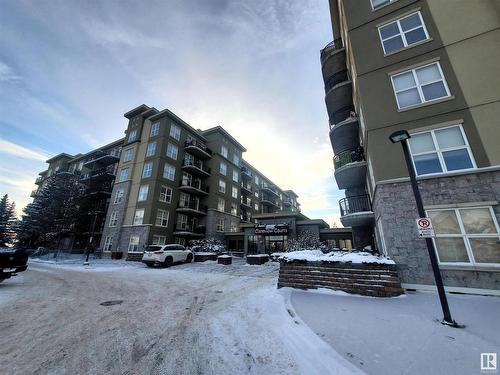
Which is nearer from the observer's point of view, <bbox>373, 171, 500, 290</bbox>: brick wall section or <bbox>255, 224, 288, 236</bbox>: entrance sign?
<bbox>373, 171, 500, 290</bbox>: brick wall section

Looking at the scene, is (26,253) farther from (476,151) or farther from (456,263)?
(476,151)

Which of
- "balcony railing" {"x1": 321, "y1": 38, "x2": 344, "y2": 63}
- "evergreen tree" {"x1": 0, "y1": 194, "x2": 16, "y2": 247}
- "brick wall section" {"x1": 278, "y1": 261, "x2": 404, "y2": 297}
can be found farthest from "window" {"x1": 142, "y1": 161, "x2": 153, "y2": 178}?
"evergreen tree" {"x1": 0, "y1": 194, "x2": 16, "y2": 247}

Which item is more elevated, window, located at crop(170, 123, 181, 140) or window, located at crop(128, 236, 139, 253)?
window, located at crop(170, 123, 181, 140)

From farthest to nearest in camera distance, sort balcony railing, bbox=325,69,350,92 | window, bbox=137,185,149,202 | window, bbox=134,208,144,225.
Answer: window, bbox=137,185,149,202
window, bbox=134,208,144,225
balcony railing, bbox=325,69,350,92

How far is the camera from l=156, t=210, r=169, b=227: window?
28.6m

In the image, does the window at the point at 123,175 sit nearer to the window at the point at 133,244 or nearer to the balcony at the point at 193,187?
the balcony at the point at 193,187

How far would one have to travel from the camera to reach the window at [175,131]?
107 ft

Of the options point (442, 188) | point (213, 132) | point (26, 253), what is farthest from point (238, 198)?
point (442, 188)

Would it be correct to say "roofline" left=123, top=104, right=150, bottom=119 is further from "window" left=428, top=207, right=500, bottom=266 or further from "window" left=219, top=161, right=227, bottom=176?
"window" left=428, top=207, right=500, bottom=266

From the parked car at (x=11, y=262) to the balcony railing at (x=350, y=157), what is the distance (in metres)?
19.4

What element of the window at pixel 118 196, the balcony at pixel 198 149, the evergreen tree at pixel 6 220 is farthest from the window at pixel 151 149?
the evergreen tree at pixel 6 220

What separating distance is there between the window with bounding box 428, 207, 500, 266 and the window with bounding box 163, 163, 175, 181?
97.6 feet

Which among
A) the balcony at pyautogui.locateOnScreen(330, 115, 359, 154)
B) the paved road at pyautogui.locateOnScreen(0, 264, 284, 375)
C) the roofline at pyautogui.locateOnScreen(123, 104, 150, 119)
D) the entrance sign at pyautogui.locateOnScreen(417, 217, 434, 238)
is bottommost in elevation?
the paved road at pyautogui.locateOnScreen(0, 264, 284, 375)

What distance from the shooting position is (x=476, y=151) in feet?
27.8
